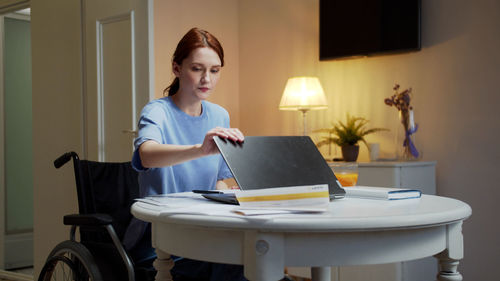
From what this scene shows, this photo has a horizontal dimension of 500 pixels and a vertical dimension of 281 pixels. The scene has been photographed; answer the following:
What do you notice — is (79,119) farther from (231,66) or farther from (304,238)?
(304,238)

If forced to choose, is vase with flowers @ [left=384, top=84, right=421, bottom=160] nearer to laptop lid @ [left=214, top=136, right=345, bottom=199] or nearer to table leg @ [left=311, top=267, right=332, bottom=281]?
table leg @ [left=311, top=267, right=332, bottom=281]

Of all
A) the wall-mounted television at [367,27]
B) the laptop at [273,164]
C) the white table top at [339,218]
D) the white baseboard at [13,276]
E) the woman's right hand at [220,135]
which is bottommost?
the white baseboard at [13,276]

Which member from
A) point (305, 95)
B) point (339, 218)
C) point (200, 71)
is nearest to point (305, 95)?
point (305, 95)

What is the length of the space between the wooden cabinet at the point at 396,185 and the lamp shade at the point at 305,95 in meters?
0.59

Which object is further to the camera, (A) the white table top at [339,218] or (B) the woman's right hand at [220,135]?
(B) the woman's right hand at [220,135]

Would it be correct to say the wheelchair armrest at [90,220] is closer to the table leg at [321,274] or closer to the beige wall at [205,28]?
the table leg at [321,274]

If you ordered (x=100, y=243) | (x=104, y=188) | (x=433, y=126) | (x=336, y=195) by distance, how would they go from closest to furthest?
1. (x=336, y=195)
2. (x=100, y=243)
3. (x=104, y=188)
4. (x=433, y=126)

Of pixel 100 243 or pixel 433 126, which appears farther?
pixel 433 126

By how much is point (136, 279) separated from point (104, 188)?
0.46 m

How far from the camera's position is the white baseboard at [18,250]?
460cm

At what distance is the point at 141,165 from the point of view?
5.57 ft

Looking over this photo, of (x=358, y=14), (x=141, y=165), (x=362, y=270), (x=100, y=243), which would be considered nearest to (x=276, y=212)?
(x=141, y=165)

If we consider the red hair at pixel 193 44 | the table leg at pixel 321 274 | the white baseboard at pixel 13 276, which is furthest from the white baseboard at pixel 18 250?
the table leg at pixel 321 274

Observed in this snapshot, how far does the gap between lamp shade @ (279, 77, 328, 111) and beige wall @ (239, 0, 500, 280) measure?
26cm
